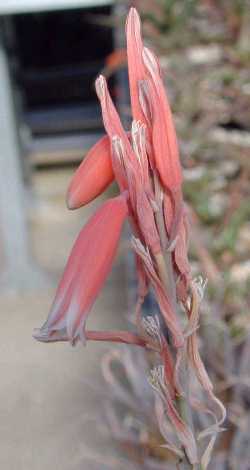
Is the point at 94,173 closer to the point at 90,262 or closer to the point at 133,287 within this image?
the point at 90,262

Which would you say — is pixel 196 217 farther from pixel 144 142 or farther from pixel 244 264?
pixel 144 142

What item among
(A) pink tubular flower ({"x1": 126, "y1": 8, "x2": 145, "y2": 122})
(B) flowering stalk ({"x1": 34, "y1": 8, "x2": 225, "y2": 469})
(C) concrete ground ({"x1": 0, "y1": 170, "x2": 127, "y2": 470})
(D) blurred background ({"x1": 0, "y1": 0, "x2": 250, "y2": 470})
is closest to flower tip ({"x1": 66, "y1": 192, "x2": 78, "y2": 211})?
(B) flowering stalk ({"x1": 34, "y1": 8, "x2": 225, "y2": 469})

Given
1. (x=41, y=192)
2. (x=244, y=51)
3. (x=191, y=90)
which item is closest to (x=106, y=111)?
(x=244, y=51)

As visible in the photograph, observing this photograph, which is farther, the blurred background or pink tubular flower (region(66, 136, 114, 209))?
the blurred background

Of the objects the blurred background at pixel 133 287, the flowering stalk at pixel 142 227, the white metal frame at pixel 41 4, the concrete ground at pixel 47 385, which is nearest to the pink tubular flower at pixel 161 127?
the flowering stalk at pixel 142 227

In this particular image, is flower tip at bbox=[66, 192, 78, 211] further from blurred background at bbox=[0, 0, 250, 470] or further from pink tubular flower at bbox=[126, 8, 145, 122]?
blurred background at bbox=[0, 0, 250, 470]

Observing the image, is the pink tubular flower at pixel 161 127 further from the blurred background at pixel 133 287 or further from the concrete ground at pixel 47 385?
the concrete ground at pixel 47 385

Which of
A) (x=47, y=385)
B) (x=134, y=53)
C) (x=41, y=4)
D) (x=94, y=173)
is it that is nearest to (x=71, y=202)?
(x=94, y=173)
